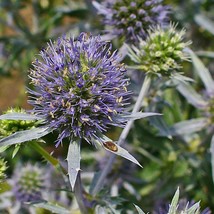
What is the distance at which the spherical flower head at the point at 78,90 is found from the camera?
153 cm

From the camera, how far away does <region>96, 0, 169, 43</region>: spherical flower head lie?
208 centimetres

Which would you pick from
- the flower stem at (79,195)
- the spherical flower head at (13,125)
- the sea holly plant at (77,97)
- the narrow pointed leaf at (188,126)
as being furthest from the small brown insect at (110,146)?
the narrow pointed leaf at (188,126)

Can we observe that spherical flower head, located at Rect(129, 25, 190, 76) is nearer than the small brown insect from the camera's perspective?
No

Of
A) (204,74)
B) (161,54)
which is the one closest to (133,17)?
(161,54)

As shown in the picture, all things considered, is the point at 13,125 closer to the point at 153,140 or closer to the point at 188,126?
the point at 188,126

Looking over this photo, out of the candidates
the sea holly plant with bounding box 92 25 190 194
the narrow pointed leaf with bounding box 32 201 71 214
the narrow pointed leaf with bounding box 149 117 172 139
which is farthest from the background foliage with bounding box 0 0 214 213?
the narrow pointed leaf with bounding box 32 201 71 214

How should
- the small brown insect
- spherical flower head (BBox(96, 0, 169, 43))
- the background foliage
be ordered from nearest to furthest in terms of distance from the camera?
the small brown insect < spherical flower head (BBox(96, 0, 169, 43)) < the background foliage

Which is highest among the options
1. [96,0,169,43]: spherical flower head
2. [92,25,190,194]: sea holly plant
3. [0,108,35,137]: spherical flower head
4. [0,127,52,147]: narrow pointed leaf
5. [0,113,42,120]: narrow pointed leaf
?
[96,0,169,43]: spherical flower head

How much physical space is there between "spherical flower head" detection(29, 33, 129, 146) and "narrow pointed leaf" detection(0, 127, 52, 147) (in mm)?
35

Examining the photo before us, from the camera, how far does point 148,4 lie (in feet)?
6.81

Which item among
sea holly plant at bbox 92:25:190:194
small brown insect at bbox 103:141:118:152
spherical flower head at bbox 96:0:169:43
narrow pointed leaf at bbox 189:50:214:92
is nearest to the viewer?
small brown insect at bbox 103:141:118:152

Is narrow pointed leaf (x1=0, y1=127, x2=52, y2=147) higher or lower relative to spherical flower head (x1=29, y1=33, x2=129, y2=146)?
lower

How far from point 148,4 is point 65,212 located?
939 millimetres

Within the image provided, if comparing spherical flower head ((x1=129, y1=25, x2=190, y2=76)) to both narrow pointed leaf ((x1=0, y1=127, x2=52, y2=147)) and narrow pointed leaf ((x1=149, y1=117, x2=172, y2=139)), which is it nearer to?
narrow pointed leaf ((x1=149, y1=117, x2=172, y2=139))
